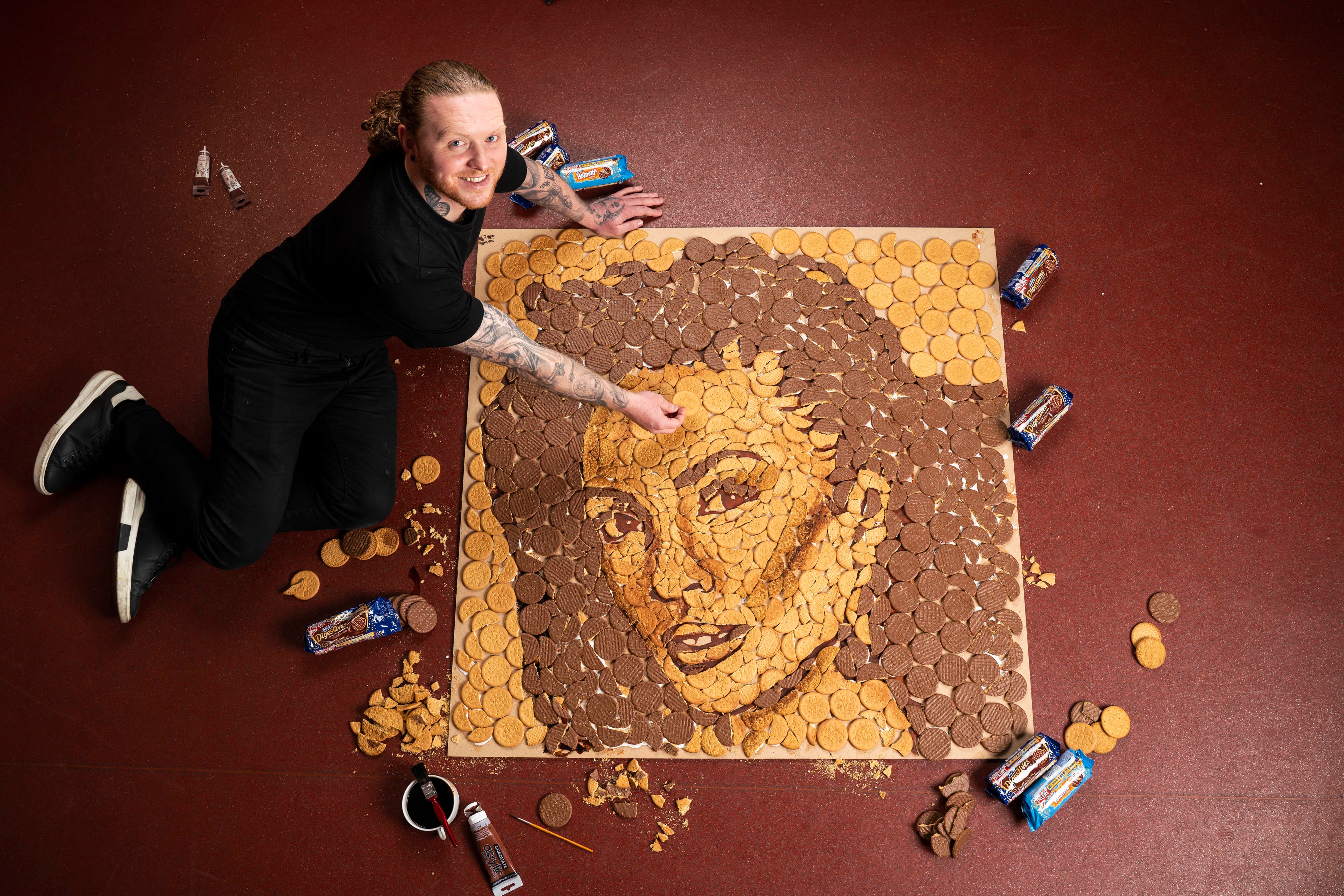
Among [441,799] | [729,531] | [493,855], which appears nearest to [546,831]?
[493,855]

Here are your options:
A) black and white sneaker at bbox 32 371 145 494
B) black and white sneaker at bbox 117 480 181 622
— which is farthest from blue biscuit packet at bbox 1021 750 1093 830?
black and white sneaker at bbox 32 371 145 494

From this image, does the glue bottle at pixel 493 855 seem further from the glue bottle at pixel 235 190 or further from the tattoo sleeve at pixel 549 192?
the glue bottle at pixel 235 190

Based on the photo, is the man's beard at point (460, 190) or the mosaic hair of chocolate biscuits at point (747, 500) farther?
the mosaic hair of chocolate biscuits at point (747, 500)

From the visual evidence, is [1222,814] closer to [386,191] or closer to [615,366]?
[615,366]

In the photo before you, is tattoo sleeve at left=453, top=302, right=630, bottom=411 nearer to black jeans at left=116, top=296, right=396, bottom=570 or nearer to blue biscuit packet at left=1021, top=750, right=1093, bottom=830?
black jeans at left=116, top=296, right=396, bottom=570

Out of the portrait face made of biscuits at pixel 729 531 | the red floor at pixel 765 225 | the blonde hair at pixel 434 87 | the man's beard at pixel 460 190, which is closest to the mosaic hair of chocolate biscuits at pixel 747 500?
the portrait face made of biscuits at pixel 729 531

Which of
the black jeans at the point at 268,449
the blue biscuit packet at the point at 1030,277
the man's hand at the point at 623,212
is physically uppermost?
the blue biscuit packet at the point at 1030,277

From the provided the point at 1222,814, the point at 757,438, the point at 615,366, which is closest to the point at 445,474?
the point at 615,366
